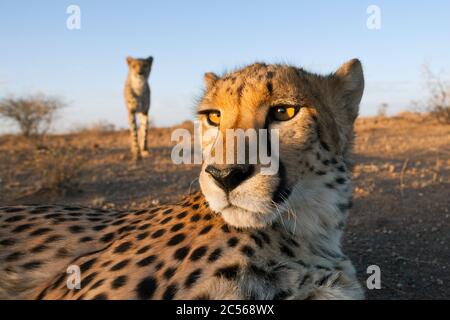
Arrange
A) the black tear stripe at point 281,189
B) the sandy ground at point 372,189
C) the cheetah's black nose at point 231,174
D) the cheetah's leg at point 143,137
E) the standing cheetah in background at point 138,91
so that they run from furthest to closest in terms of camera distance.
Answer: the standing cheetah in background at point 138,91 → the cheetah's leg at point 143,137 → the sandy ground at point 372,189 → the black tear stripe at point 281,189 → the cheetah's black nose at point 231,174

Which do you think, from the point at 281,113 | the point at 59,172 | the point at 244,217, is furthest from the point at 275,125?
the point at 59,172

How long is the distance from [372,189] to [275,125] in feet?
11.1

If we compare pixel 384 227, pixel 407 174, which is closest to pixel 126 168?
pixel 407 174

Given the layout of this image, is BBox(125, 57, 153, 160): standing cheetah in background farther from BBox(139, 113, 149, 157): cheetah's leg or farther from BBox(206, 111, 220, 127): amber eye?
BBox(206, 111, 220, 127): amber eye

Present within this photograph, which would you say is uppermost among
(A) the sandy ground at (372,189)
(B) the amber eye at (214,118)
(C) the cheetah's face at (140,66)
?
(C) the cheetah's face at (140,66)

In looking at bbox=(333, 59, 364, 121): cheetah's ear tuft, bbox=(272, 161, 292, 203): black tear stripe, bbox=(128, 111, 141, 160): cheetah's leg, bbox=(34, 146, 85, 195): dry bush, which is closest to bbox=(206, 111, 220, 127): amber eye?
bbox=(272, 161, 292, 203): black tear stripe

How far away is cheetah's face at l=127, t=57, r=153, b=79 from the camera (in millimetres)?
10219

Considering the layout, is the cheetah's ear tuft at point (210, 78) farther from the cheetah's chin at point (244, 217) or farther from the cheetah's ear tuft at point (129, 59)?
the cheetah's ear tuft at point (129, 59)

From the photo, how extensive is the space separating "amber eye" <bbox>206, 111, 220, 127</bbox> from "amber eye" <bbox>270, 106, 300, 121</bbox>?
0.24 m

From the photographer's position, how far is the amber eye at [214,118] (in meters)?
1.98

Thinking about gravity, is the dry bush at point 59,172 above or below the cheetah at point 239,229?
below

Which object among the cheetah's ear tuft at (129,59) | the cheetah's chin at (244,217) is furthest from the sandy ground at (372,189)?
the cheetah's ear tuft at (129,59)

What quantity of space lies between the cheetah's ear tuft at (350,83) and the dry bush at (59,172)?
4.32m
